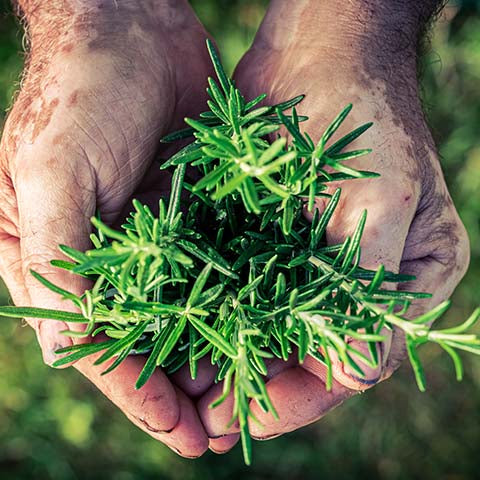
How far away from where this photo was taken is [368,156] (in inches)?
57.7

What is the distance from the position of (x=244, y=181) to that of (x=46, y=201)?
2.05 feet

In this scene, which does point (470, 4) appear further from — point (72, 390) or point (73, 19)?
point (72, 390)

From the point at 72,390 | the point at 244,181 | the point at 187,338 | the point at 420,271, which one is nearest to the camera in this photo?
the point at 244,181

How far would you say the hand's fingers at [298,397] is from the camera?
1.53 meters

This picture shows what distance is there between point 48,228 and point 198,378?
1.80 ft

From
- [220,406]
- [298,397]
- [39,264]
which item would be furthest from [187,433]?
[39,264]

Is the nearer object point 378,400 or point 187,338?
point 187,338

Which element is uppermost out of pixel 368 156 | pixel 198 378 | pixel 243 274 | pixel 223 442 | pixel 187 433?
pixel 368 156

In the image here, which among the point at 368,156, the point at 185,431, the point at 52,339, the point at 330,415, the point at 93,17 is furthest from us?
the point at 330,415

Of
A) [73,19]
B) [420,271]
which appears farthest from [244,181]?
[73,19]

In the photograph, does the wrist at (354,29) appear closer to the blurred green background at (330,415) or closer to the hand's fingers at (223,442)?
the blurred green background at (330,415)

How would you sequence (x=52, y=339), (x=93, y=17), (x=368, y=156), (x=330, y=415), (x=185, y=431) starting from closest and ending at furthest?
(x=52, y=339)
(x=368, y=156)
(x=185, y=431)
(x=93, y=17)
(x=330, y=415)

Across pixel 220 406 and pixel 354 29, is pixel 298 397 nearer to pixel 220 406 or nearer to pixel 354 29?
pixel 220 406

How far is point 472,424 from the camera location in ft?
9.81
